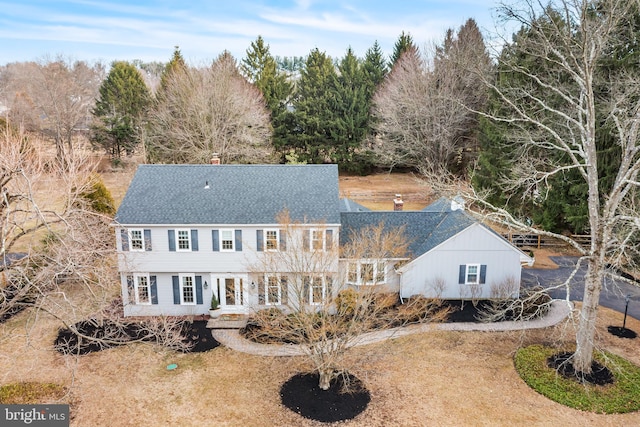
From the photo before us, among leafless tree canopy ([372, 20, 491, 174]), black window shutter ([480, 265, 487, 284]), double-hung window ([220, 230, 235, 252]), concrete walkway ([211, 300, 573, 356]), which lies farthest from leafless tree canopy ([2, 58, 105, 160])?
black window shutter ([480, 265, 487, 284])

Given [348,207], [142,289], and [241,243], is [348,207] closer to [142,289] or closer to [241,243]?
[241,243]

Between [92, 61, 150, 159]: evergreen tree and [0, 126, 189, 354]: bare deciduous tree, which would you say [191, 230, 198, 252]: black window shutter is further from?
[92, 61, 150, 159]: evergreen tree

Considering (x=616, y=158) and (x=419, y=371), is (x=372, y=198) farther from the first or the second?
(x=419, y=371)

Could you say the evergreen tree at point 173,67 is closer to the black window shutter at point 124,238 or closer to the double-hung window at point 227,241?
the black window shutter at point 124,238

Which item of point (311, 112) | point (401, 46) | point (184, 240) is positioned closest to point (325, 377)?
point (184, 240)

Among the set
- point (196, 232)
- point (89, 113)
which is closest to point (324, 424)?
point (196, 232)
